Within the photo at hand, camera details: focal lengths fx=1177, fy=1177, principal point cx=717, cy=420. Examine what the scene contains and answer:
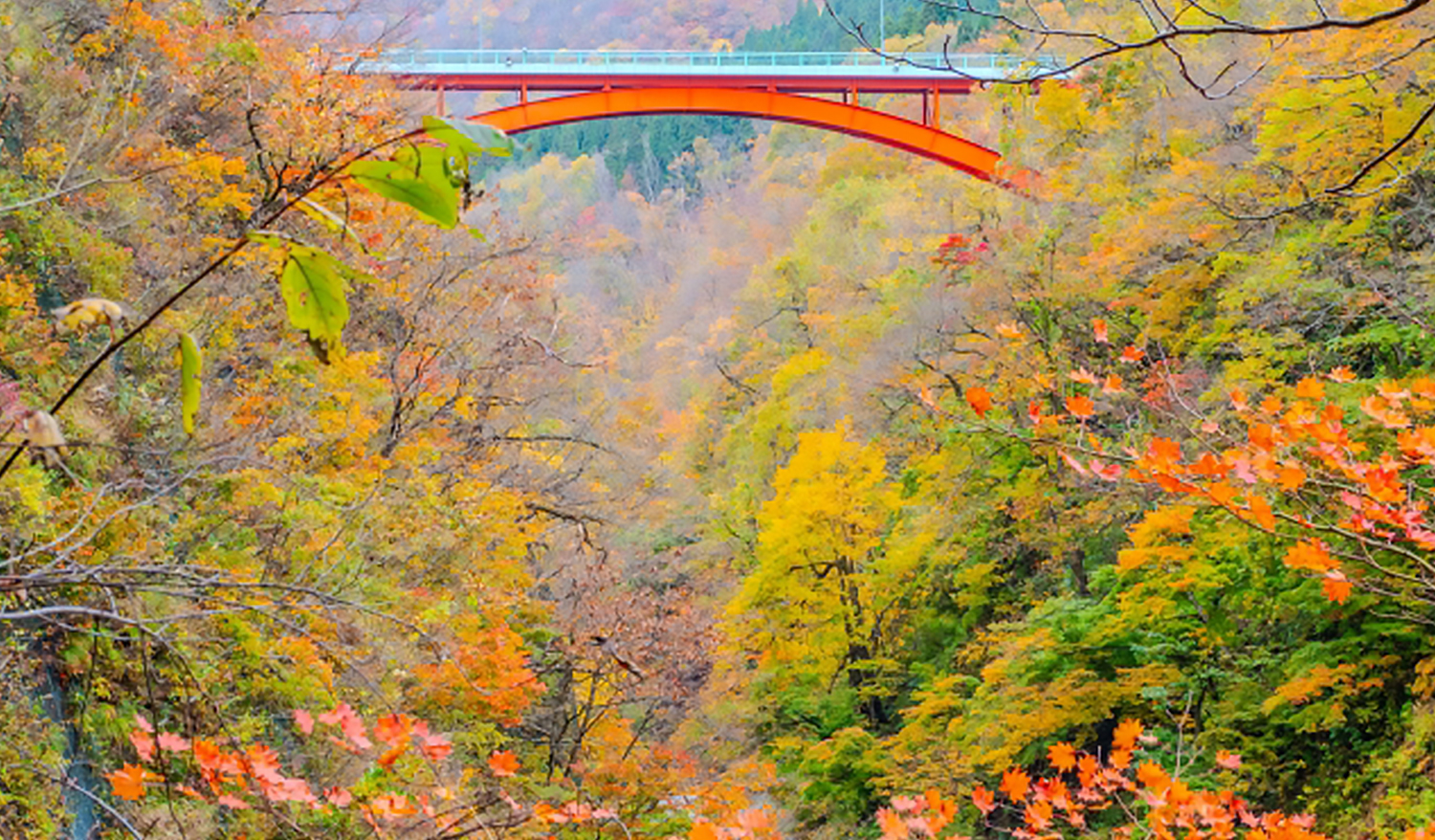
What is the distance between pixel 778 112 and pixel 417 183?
72.0 ft

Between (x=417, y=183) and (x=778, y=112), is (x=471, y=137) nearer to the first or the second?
(x=417, y=183)

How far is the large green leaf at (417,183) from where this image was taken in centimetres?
94

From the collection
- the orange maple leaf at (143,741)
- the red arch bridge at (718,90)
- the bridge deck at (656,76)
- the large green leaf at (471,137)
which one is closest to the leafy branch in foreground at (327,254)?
the large green leaf at (471,137)

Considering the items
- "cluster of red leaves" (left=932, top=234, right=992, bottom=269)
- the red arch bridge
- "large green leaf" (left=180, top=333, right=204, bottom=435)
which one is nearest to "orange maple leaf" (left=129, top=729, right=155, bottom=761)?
"large green leaf" (left=180, top=333, right=204, bottom=435)

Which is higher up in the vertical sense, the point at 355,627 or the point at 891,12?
the point at 891,12

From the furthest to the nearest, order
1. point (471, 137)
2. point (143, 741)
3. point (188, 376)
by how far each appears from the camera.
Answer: point (143, 741) < point (188, 376) < point (471, 137)

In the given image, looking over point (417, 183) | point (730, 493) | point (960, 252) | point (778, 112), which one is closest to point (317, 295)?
point (417, 183)

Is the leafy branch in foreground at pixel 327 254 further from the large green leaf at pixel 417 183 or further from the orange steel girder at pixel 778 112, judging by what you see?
the orange steel girder at pixel 778 112

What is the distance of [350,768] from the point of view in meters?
8.30

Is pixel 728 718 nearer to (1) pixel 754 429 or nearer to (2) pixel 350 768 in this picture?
(2) pixel 350 768

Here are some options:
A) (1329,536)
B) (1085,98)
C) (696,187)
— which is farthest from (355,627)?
(696,187)

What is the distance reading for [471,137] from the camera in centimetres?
93

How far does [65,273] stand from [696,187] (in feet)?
179

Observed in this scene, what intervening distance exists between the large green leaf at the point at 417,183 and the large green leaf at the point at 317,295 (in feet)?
0.36
